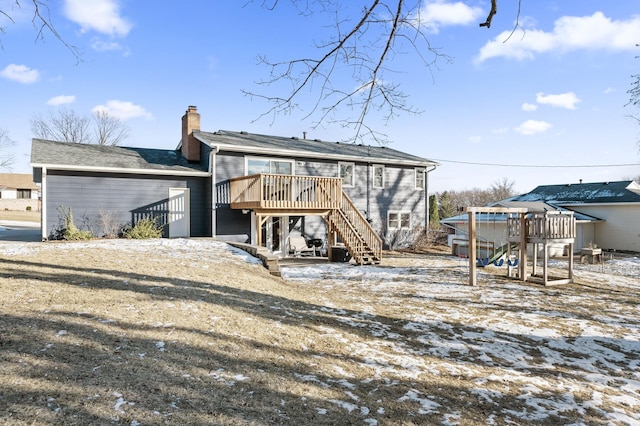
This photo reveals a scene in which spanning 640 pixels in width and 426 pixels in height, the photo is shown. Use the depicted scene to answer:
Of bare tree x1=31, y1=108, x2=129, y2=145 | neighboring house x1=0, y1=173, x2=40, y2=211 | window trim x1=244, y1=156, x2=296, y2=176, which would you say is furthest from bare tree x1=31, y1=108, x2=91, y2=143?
window trim x1=244, y1=156, x2=296, y2=176

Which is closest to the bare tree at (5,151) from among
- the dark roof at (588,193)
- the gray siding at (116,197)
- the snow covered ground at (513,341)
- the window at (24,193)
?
the window at (24,193)

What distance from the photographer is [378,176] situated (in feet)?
68.1

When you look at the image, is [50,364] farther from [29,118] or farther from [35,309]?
[29,118]

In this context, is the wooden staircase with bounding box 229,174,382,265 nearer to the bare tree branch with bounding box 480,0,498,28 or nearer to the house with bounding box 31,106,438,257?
the house with bounding box 31,106,438,257

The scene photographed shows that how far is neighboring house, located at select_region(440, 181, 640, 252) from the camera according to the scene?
21.9 metres

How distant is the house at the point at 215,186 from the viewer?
48.1 ft

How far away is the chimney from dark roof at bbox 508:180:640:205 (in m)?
22.6

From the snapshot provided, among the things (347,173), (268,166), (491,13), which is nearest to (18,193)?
(268,166)

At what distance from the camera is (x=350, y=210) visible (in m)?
16.3

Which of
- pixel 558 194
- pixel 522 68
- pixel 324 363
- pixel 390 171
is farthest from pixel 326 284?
pixel 558 194

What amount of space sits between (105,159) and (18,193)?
46.8m

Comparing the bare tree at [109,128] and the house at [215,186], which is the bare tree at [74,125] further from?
the house at [215,186]

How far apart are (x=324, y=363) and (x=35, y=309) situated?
13.2ft

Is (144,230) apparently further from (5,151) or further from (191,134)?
(5,151)
